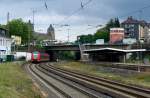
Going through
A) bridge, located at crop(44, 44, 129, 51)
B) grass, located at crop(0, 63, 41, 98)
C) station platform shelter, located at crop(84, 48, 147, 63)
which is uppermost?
bridge, located at crop(44, 44, 129, 51)

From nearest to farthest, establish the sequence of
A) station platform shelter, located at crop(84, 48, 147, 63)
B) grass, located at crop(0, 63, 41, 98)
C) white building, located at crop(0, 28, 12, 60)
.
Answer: grass, located at crop(0, 63, 41, 98), station platform shelter, located at crop(84, 48, 147, 63), white building, located at crop(0, 28, 12, 60)

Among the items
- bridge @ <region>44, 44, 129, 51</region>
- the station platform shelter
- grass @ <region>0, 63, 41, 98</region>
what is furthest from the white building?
grass @ <region>0, 63, 41, 98</region>

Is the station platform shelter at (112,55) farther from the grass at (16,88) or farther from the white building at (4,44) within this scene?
the grass at (16,88)

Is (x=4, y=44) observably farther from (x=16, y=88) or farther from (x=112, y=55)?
(x=16, y=88)

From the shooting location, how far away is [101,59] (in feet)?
436

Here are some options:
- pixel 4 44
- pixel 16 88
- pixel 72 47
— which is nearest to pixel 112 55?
pixel 72 47

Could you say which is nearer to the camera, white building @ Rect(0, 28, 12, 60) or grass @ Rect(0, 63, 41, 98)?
grass @ Rect(0, 63, 41, 98)

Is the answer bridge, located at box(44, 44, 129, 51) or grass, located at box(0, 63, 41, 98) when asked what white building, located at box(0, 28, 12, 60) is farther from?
grass, located at box(0, 63, 41, 98)

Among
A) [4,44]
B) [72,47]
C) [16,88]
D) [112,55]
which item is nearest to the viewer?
[16,88]

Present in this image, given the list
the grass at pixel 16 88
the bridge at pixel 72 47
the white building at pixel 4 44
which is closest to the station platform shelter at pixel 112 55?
the bridge at pixel 72 47

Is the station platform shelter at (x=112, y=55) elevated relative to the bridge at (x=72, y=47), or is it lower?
lower

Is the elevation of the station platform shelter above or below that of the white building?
below

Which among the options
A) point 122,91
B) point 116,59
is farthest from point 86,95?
point 116,59

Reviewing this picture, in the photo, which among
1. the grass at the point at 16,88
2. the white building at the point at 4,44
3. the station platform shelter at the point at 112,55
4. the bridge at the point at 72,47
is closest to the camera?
the grass at the point at 16,88
